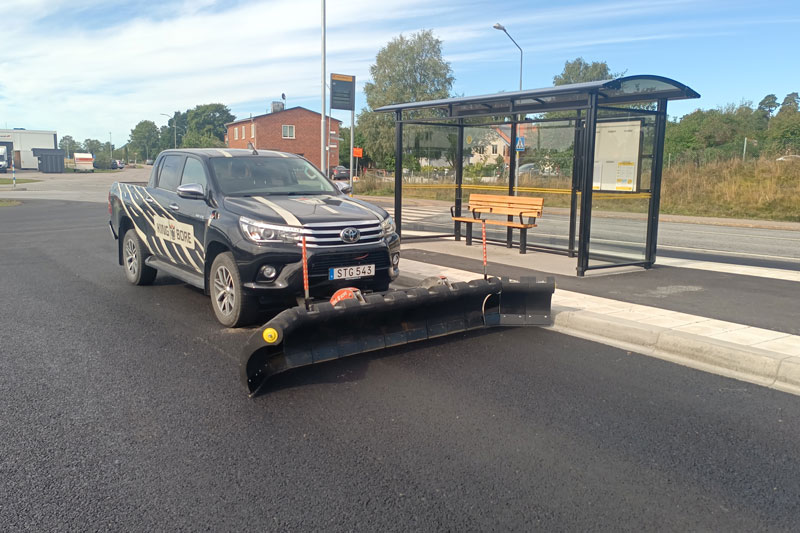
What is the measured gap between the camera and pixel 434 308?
6113mm

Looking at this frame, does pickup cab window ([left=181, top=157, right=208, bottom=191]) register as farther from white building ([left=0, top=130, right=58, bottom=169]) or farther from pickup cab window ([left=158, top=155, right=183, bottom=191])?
white building ([left=0, top=130, right=58, bottom=169])

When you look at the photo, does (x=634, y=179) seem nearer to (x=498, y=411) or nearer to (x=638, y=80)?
(x=638, y=80)

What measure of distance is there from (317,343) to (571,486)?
2447 mm

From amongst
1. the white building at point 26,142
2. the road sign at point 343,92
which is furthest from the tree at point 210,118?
the road sign at point 343,92

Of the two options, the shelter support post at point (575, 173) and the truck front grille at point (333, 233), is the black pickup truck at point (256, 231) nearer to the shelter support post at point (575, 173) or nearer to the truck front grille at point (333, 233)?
the truck front grille at point (333, 233)

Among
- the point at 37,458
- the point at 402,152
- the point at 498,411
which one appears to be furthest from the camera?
the point at 402,152

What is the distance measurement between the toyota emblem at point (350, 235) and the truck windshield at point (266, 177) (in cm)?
137

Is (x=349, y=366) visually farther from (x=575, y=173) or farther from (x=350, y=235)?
(x=575, y=173)

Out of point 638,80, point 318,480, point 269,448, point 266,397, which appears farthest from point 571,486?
point 638,80

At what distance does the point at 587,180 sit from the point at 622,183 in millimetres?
1183

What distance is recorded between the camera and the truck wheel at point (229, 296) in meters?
6.25

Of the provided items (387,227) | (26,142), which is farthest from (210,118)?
(387,227)

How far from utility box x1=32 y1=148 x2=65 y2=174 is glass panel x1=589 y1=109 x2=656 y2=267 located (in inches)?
3183

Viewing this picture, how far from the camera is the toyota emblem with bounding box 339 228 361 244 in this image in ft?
20.7
